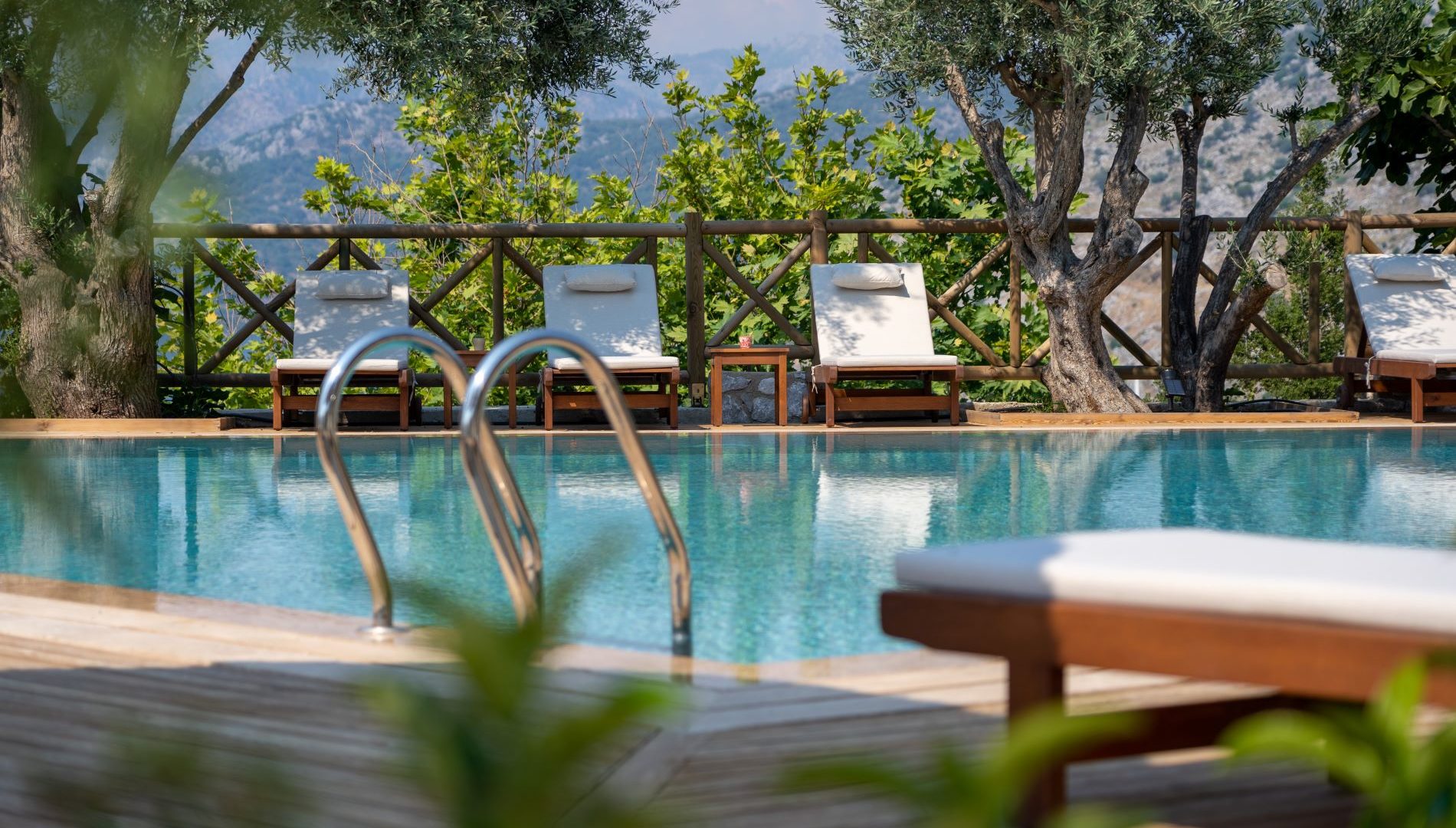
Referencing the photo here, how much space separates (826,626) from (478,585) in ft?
3.41

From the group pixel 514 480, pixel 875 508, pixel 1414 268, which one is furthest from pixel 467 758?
pixel 1414 268

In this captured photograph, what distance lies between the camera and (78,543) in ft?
1.62

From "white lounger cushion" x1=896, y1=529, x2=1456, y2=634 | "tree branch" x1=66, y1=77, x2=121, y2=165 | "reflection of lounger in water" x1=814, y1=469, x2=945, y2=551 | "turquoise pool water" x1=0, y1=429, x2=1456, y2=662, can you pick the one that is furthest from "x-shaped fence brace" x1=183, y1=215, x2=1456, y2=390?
"tree branch" x1=66, y1=77, x2=121, y2=165

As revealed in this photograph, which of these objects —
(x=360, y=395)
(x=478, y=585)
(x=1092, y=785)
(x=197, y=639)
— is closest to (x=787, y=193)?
(x=360, y=395)

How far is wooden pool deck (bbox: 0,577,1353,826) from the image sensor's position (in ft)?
5.49

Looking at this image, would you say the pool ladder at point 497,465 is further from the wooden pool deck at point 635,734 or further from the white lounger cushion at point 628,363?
the white lounger cushion at point 628,363

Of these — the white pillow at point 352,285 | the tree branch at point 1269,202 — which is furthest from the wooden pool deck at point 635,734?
the tree branch at point 1269,202

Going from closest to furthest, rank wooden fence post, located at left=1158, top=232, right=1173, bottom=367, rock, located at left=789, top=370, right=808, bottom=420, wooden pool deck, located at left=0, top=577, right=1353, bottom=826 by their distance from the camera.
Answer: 1. wooden pool deck, located at left=0, top=577, right=1353, bottom=826
2. wooden fence post, located at left=1158, top=232, right=1173, bottom=367
3. rock, located at left=789, top=370, right=808, bottom=420

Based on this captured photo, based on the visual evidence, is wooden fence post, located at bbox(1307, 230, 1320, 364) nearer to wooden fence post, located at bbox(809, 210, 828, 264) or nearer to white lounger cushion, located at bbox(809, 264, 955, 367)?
white lounger cushion, located at bbox(809, 264, 955, 367)

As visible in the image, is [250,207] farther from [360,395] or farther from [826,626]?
[360,395]

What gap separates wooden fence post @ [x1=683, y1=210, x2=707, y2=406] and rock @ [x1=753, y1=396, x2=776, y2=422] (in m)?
0.44

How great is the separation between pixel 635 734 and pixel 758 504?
3.24 m

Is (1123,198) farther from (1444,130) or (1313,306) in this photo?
(1444,130)

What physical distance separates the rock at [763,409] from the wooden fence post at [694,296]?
443 mm
